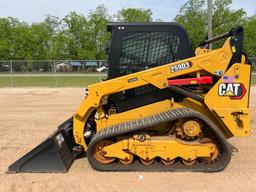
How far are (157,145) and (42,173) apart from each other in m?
1.77

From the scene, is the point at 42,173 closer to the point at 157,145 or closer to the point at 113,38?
the point at 157,145

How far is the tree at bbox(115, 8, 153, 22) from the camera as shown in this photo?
56.4 meters

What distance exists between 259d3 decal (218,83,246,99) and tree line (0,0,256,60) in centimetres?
4101

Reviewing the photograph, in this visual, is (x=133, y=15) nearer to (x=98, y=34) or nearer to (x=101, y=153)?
(x=98, y=34)

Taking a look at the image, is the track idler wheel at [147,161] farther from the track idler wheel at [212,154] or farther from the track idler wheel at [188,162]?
the track idler wheel at [212,154]

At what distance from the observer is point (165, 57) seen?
5934 millimetres

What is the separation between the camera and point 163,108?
5.92m

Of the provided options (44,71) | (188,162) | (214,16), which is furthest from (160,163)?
(214,16)

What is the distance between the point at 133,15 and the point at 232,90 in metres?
53.0

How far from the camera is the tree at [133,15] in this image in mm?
56406

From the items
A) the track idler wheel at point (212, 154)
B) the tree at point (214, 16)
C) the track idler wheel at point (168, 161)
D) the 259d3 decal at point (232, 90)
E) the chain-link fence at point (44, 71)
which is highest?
the tree at point (214, 16)

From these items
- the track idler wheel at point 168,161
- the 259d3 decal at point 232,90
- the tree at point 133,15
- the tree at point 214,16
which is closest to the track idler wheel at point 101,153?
the track idler wheel at point 168,161

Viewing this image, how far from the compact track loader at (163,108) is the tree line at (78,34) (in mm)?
40727

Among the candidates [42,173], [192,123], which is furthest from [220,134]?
[42,173]
